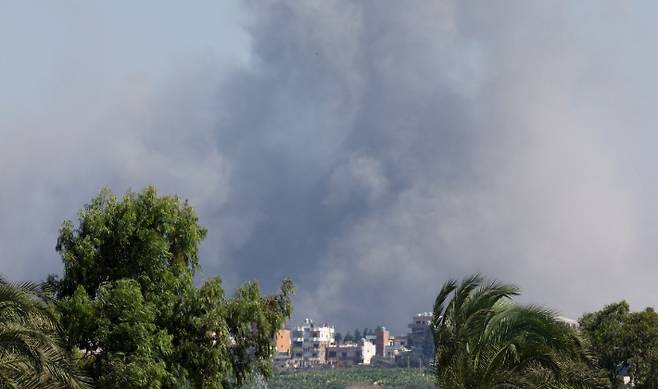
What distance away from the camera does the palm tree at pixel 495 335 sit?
22969 mm

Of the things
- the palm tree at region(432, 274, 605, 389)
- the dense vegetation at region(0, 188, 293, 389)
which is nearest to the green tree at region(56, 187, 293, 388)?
the dense vegetation at region(0, 188, 293, 389)

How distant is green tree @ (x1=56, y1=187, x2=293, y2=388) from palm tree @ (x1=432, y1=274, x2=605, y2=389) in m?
8.61

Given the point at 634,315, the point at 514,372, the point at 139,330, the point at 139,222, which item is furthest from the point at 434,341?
the point at 634,315

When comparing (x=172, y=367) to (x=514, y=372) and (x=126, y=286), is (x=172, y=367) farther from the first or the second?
(x=514, y=372)

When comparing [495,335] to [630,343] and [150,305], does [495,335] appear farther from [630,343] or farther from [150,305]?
[630,343]

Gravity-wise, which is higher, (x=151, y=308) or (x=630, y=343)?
(x=630, y=343)

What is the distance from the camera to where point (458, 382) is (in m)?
22.3

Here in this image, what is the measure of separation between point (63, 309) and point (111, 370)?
6.38 feet

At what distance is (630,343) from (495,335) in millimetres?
36392

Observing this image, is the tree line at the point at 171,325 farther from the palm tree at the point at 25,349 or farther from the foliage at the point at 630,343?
the foliage at the point at 630,343

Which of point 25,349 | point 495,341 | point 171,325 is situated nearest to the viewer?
point 25,349

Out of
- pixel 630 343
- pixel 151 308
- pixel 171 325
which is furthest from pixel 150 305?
pixel 630 343

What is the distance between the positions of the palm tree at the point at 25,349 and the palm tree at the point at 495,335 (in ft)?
24.0

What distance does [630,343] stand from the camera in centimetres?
5738
